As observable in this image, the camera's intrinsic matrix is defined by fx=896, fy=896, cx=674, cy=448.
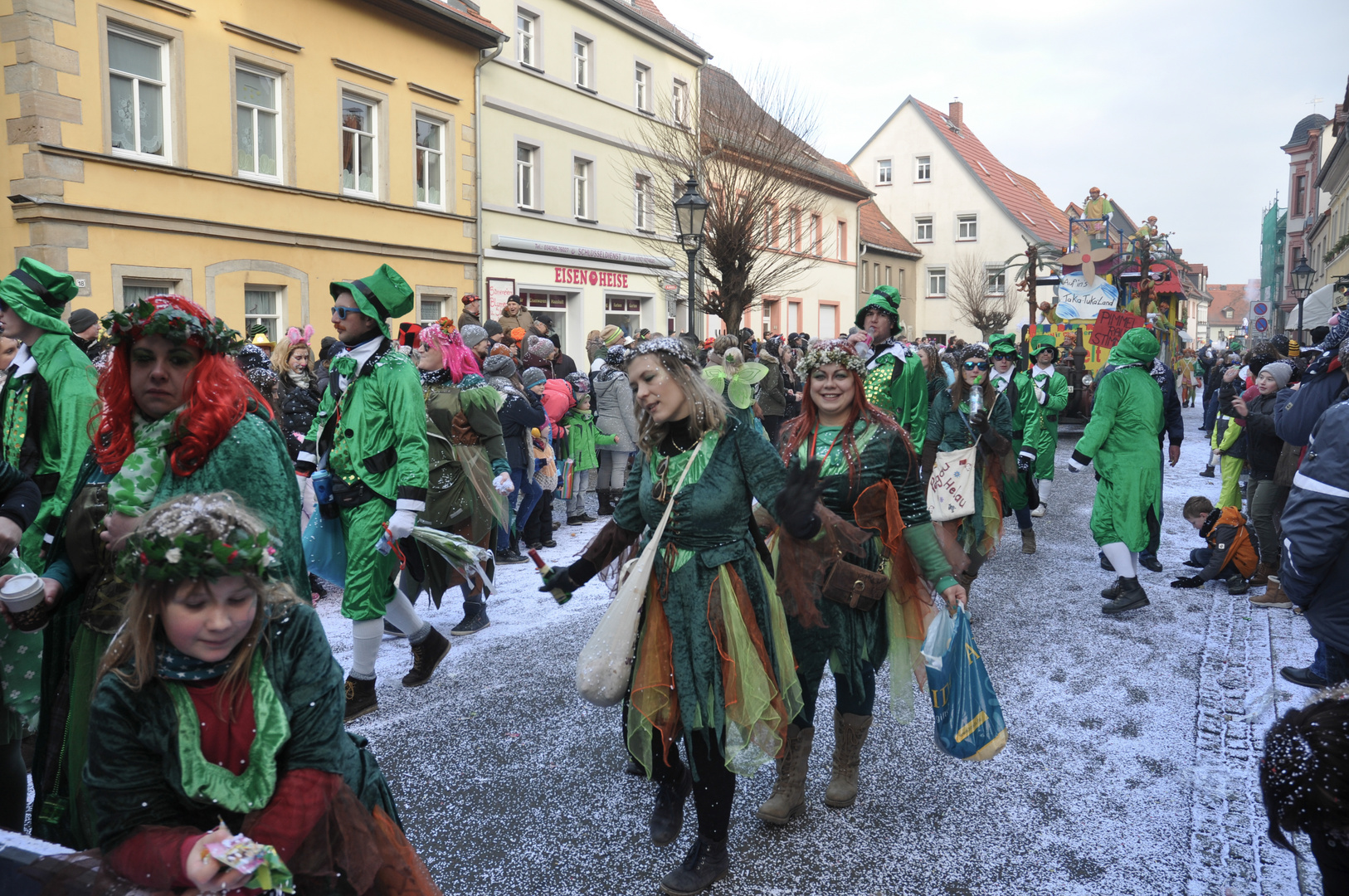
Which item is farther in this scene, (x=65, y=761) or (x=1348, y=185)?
(x=1348, y=185)

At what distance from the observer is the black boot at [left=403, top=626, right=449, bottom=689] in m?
4.91

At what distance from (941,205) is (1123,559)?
126 ft

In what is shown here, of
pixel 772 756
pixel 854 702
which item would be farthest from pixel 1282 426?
pixel 772 756

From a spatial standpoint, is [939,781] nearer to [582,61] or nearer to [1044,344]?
[1044,344]

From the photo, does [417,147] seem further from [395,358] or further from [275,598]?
[275,598]

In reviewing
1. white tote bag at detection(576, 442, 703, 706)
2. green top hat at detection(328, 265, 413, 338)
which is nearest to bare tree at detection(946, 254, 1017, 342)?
green top hat at detection(328, 265, 413, 338)

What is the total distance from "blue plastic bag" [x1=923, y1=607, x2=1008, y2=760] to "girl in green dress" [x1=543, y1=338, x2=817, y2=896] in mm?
549

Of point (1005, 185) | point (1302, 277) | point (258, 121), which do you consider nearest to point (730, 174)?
point (258, 121)

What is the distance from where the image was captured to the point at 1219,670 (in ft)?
16.8

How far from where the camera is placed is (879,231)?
39625 mm

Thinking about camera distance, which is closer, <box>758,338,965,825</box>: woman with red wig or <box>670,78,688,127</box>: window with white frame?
<box>758,338,965,825</box>: woman with red wig

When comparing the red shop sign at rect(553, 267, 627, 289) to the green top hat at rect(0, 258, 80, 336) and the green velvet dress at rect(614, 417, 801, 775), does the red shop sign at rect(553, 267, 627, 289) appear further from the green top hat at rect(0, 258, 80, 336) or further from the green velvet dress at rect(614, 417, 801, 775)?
the green velvet dress at rect(614, 417, 801, 775)

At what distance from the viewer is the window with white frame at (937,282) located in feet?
138

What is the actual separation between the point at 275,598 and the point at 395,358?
2552 mm
